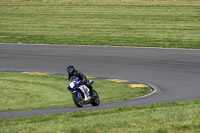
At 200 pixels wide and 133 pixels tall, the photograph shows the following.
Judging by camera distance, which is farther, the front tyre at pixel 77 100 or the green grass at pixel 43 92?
the green grass at pixel 43 92

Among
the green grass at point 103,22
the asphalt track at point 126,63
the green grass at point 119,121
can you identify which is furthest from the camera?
the green grass at point 103,22

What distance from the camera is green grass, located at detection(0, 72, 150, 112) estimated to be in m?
15.3

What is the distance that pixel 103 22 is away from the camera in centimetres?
3997

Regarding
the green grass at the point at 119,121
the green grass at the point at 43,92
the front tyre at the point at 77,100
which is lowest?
the green grass at the point at 119,121

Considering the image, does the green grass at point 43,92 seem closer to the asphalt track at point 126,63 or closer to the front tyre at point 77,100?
the front tyre at point 77,100

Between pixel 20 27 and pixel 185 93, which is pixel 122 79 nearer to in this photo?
pixel 185 93

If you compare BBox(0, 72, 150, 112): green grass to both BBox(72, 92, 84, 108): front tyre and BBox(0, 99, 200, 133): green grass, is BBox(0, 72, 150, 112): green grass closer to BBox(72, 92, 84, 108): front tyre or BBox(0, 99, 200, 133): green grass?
BBox(72, 92, 84, 108): front tyre

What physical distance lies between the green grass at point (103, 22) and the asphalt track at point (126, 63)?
9.08 ft

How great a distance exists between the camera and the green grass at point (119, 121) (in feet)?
30.7

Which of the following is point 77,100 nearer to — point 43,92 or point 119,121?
point 43,92

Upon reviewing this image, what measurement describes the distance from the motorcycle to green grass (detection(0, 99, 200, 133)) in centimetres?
230

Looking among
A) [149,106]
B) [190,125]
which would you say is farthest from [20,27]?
[190,125]

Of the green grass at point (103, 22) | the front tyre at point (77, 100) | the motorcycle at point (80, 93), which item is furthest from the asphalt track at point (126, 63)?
the green grass at point (103, 22)

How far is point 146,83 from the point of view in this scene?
62.7ft
